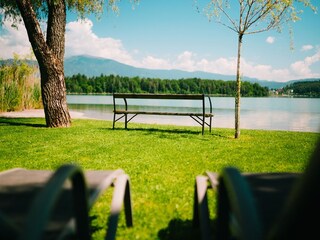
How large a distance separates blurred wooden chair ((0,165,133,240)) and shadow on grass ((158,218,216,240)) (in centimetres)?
43

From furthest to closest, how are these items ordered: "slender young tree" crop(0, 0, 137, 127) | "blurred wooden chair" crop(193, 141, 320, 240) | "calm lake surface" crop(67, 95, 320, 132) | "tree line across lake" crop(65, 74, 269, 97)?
"tree line across lake" crop(65, 74, 269, 97), "calm lake surface" crop(67, 95, 320, 132), "slender young tree" crop(0, 0, 137, 127), "blurred wooden chair" crop(193, 141, 320, 240)

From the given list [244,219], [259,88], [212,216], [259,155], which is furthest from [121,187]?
[259,88]

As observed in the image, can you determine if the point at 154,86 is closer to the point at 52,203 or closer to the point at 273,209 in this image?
the point at 273,209

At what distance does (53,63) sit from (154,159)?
756 centimetres

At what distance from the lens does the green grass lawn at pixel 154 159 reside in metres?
3.57

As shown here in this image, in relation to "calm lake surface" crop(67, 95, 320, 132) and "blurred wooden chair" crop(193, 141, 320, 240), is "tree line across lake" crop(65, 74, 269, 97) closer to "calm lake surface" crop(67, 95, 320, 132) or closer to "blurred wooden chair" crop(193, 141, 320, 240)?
"calm lake surface" crop(67, 95, 320, 132)

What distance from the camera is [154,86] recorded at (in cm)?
14112

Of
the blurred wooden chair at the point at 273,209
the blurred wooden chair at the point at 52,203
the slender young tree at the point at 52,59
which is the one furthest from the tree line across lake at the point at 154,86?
the blurred wooden chair at the point at 273,209

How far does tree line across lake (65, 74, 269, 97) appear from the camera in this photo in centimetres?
13950

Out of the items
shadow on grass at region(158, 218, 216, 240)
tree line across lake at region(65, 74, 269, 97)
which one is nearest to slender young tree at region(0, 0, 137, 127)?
shadow on grass at region(158, 218, 216, 240)

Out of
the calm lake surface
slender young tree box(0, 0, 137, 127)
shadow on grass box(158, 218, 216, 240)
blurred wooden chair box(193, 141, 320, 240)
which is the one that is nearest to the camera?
blurred wooden chair box(193, 141, 320, 240)

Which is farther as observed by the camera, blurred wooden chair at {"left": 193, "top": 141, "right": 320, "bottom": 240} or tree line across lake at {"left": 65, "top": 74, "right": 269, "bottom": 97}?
tree line across lake at {"left": 65, "top": 74, "right": 269, "bottom": 97}

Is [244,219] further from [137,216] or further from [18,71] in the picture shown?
[18,71]

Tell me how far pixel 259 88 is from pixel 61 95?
146 meters
